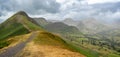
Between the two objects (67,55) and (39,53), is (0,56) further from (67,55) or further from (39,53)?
(67,55)

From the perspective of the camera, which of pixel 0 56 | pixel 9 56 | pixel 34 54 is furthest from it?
pixel 0 56

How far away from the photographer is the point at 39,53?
211ft

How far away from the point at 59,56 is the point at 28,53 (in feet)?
34.3

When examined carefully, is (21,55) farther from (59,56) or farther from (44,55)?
(59,56)

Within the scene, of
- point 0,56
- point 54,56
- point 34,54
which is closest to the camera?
point 54,56

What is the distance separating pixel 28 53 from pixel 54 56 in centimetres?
953

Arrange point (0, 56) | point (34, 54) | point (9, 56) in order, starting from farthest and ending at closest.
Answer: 1. point (0, 56)
2. point (9, 56)
3. point (34, 54)

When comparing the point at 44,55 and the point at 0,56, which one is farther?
the point at 0,56

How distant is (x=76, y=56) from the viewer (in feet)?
197

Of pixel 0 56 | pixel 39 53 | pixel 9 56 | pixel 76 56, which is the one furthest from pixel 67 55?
pixel 0 56

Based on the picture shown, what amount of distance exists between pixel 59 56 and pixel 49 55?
2994 mm

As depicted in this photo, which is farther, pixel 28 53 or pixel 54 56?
pixel 28 53

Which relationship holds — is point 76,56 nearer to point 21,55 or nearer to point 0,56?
point 21,55

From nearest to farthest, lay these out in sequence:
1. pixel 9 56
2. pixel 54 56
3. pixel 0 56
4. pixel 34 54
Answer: pixel 54 56, pixel 34 54, pixel 9 56, pixel 0 56
